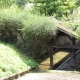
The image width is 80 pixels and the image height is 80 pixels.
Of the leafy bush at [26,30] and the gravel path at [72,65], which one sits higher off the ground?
the leafy bush at [26,30]

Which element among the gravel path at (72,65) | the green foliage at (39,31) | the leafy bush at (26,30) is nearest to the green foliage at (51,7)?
the gravel path at (72,65)

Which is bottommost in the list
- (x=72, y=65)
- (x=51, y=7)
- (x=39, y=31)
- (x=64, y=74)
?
(x=72, y=65)

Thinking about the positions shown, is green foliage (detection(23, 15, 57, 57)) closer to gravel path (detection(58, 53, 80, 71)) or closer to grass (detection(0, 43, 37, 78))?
grass (detection(0, 43, 37, 78))

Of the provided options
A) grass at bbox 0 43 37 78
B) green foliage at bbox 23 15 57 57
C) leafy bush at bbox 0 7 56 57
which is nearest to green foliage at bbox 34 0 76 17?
leafy bush at bbox 0 7 56 57

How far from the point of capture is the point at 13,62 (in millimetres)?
16656

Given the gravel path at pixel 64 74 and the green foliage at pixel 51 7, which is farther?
the green foliage at pixel 51 7

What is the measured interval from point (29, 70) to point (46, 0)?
16438mm

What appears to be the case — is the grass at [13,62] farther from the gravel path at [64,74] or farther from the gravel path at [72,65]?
the gravel path at [72,65]

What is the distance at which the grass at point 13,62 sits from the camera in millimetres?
14681

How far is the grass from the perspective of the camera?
14.7m

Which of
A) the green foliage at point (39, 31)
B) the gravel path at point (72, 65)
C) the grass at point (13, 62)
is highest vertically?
the green foliage at point (39, 31)

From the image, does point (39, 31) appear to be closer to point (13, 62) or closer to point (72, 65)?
point (13, 62)

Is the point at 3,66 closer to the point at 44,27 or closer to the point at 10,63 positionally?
the point at 10,63

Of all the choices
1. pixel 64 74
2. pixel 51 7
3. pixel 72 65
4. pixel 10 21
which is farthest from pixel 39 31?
pixel 51 7
